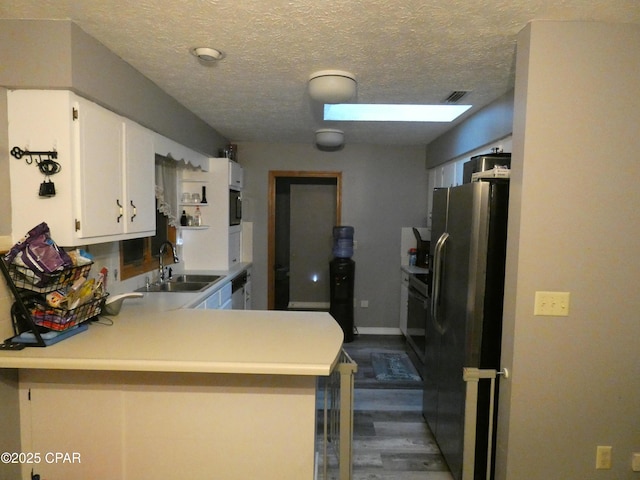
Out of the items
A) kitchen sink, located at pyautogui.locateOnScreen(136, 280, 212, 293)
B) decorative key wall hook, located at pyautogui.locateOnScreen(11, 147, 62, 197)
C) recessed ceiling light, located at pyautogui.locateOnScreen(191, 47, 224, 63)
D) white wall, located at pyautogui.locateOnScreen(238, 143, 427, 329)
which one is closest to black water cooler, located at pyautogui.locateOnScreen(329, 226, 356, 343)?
white wall, located at pyautogui.locateOnScreen(238, 143, 427, 329)

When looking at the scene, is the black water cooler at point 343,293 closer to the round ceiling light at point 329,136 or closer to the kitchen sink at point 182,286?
the round ceiling light at point 329,136

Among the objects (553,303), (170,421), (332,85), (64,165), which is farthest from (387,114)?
(170,421)

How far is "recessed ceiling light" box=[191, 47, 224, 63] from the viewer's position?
6.26ft

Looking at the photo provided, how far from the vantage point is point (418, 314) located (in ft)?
12.1

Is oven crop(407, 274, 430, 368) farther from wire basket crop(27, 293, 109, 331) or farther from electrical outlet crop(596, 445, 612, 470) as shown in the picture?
wire basket crop(27, 293, 109, 331)

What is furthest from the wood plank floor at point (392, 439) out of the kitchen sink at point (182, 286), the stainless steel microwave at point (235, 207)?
the stainless steel microwave at point (235, 207)

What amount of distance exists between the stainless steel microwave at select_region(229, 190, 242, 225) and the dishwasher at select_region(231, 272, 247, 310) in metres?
0.63

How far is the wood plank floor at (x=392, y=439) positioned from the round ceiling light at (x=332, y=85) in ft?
7.61

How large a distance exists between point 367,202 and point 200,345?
3539 millimetres

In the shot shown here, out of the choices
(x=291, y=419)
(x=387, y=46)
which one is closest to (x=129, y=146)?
(x=387, y=46)

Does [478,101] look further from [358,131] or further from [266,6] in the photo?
[266,6]

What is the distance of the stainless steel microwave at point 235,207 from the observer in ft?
13.6

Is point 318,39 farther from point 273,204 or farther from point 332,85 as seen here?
point 273,204

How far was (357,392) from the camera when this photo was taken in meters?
3.29
